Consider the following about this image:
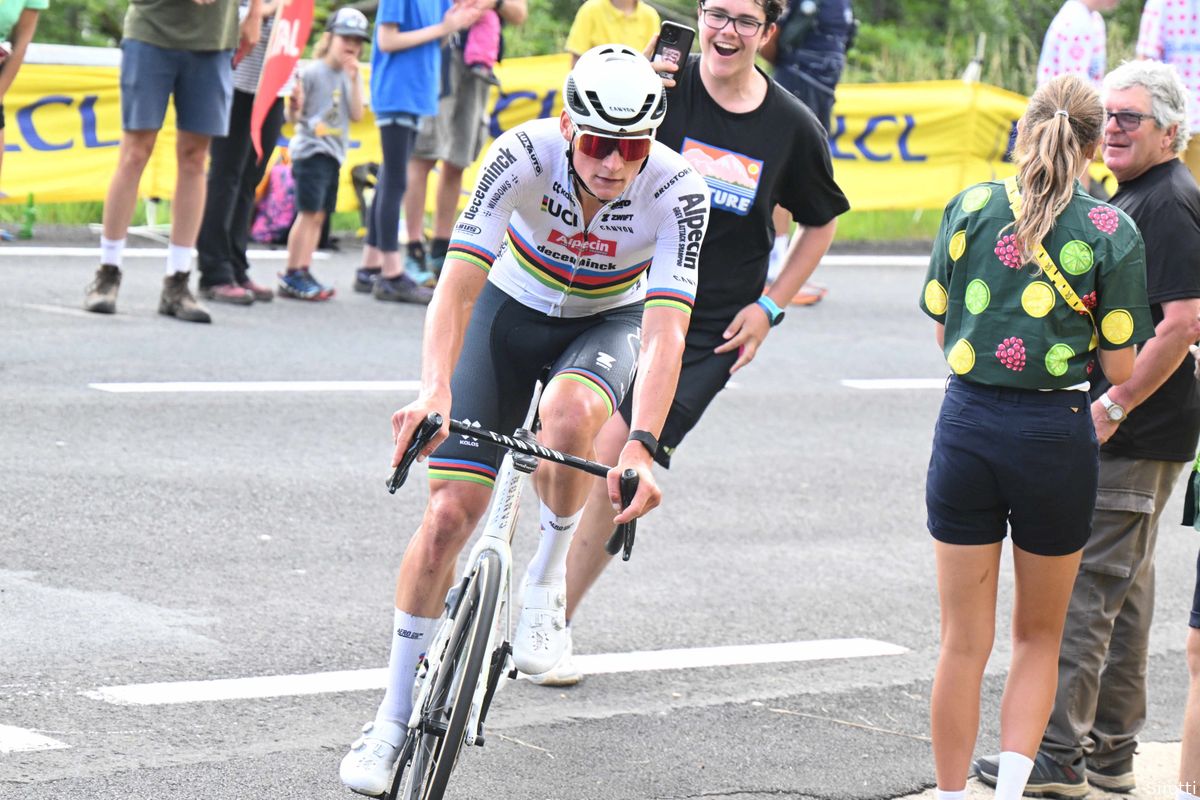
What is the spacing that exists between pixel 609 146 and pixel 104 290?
650 cm

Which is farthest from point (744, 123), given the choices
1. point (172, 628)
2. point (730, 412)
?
point (730, 412)

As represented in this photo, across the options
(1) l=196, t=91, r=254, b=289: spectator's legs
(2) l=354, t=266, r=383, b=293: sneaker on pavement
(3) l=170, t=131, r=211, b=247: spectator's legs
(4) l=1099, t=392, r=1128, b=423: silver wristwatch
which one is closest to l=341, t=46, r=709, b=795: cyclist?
(4) l=1099, t=392, r=1128, b=423: silver wristwatch

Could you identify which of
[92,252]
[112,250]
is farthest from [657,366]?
[92,252]

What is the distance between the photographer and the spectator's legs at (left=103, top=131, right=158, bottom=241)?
10.0m

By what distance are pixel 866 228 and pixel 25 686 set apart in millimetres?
12752

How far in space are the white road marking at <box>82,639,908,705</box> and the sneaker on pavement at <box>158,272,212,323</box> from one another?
513cm

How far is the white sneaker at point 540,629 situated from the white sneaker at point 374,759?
0.80 meters

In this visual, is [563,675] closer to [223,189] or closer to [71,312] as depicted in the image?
[71,312]

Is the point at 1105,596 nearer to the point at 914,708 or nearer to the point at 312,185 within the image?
the point at 914,708

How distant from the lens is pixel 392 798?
14.8 feet

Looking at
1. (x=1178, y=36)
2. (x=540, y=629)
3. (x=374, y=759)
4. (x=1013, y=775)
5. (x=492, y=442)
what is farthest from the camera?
(x=1178, y=36)

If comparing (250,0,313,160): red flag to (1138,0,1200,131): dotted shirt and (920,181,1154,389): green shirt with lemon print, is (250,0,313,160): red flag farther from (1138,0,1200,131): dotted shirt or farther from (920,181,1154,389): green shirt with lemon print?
(920,181,1154,389): green shirt with lemon print

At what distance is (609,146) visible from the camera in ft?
15.2

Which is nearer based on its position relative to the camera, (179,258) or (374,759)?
(374,759)
